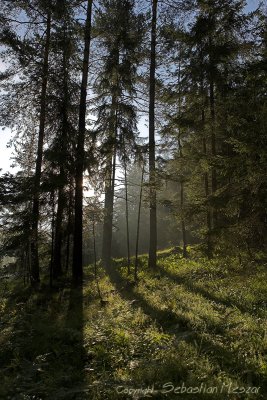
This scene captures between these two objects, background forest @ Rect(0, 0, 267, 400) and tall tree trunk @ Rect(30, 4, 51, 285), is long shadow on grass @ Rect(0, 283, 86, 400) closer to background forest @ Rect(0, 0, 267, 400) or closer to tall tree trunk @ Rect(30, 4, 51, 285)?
background forest @ Rect(0, 0, 267, 400)

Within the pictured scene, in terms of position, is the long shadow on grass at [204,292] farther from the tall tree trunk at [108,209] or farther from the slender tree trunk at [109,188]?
the tall tree trunk at [108,209]

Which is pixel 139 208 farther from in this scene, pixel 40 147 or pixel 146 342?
pixel 146 342

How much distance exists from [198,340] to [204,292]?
438 cm

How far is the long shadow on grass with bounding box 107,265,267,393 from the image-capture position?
5.37 meters

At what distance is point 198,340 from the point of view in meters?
6.88

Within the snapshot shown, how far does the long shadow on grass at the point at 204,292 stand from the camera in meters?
8.74

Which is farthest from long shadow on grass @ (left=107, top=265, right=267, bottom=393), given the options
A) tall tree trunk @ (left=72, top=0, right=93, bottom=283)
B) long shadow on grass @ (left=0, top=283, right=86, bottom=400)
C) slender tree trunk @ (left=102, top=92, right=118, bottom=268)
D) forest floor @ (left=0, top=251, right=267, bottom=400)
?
slender tree trunk @ (left=102, top=92, right=118, bottom=268)

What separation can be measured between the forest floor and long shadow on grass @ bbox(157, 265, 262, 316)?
4 centimetres

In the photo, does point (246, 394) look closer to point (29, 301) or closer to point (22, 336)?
point (22, 336)

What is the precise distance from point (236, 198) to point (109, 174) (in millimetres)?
10192

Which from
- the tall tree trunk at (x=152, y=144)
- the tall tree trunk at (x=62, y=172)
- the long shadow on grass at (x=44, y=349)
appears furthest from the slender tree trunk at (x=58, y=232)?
the tall tree trunk at (x=152, y=144)

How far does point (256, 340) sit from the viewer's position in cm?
650

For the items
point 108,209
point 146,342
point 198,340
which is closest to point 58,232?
point 108,209

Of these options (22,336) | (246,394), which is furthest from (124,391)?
(22,336)
